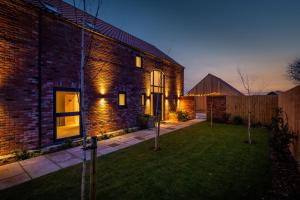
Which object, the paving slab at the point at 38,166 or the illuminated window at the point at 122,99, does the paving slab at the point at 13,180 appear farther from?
the illuminated window at the point at 122,99

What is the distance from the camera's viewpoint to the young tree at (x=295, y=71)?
61.1ft

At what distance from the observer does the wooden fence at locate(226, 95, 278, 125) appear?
415 inches

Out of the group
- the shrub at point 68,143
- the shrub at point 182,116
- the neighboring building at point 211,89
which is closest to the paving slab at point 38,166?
the shrub at point 68,143

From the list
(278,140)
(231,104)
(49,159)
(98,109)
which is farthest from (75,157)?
(231,104)

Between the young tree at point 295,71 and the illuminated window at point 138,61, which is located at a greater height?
the young tree at point 295,71

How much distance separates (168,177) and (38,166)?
373cm

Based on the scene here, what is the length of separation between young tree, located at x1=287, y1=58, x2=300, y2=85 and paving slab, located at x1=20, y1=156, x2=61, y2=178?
2626cm

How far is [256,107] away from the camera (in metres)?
11.0

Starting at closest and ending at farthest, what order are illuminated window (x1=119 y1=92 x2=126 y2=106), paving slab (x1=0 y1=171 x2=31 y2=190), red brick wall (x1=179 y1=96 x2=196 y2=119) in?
paving slab (x1=0 y1=171 x2=31 y2=190) < illuminated window (x1=119 y1=92 x2=126 y2=106) < red brick wall (x1=179 y1=96 x2=196 y2=119)

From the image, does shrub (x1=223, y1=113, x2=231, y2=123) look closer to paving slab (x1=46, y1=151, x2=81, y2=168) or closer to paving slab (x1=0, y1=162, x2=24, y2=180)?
paving slab (x1=46, y1=151, x2=81, y2=168)

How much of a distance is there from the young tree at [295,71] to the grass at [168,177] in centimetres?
2033

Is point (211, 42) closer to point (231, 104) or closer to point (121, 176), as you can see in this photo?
point (231, 104)

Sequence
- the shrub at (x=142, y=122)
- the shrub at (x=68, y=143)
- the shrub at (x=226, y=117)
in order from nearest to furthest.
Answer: the shrub at (x=68, y=143) < the shrub at (x=142, y=122) < the shrub at (x=226, y=117)

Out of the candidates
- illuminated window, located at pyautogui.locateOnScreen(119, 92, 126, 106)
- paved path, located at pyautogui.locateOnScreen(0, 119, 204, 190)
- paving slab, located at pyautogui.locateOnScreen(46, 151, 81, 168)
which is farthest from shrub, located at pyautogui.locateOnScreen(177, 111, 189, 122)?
paving slab, located at pyautogui.locateOnScreen(46, 151, 81, 168)
